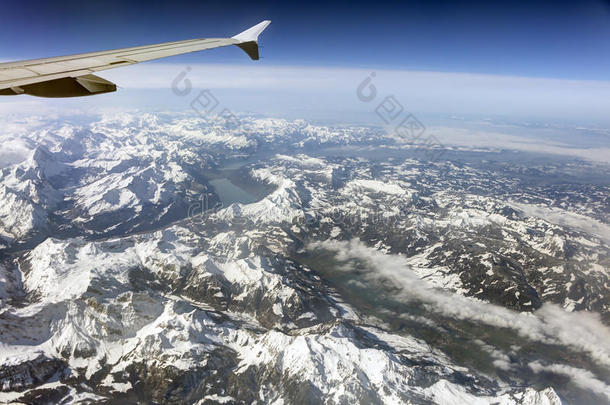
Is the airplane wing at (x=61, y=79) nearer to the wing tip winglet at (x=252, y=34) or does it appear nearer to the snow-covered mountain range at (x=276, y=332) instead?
the wing tip winglet at (x=252, y=34)

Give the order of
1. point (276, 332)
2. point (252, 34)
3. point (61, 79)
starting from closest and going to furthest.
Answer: point (61, 79) → point (252, 34) → point (276, 332)

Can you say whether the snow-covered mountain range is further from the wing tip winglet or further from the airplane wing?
the airplane wing

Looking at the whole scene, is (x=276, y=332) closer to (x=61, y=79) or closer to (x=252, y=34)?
(x=252, y=34)

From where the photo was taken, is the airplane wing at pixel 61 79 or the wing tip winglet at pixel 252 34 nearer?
the airplane wing at pixel 61 79

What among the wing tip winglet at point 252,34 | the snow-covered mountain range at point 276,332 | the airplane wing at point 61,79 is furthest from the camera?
the snow-covered mountain range at point 276,332

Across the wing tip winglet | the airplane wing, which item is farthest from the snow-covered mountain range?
the airplane wing

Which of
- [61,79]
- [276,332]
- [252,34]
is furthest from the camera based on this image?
[276,332]

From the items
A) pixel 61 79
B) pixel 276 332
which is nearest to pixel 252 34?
pixel 61 79

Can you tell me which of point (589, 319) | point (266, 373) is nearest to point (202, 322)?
point (266, 373)

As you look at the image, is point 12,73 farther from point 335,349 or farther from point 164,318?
point 164,318

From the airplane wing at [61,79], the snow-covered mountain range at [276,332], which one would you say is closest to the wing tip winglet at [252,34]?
the airplane wing at [61,79]

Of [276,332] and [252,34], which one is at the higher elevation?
[252,34]

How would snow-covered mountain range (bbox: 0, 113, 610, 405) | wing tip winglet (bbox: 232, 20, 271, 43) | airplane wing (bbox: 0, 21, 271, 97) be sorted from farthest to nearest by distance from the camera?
snow-covered mountain range (bbox: 0, 113, 610, 405) < wing tip winglet (bbox: 232, 20, 271, 43) < airplane wing (bbox: 0, 21, 271, 97)
